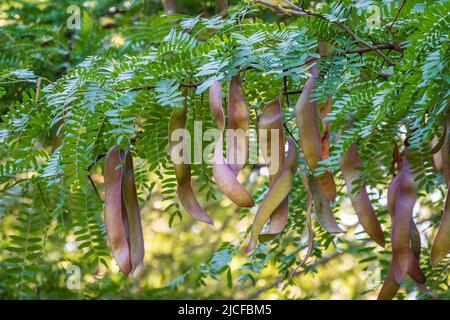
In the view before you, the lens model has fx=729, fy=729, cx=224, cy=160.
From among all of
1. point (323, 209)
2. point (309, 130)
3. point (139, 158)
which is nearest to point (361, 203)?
point (323, 209)

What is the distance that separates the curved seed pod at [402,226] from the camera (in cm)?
117

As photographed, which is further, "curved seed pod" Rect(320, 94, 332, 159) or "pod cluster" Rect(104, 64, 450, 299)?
"curved seed pod" Rect(320, 94, 332, 159)

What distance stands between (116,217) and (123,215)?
0.07ft

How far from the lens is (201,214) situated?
114cm

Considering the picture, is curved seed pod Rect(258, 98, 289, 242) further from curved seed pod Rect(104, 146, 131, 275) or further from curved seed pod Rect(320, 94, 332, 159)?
curved seed pod Rect(104, 146, 131, 275)

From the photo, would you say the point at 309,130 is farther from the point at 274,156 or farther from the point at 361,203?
the point at 361,203

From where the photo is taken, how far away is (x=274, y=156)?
3.60 feet

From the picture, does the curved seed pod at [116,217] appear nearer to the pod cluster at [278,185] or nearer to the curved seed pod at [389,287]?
the pod cluster at [278,185]

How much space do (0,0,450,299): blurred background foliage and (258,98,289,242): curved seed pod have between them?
0.32 feet

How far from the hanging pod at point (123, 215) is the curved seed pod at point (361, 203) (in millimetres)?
349

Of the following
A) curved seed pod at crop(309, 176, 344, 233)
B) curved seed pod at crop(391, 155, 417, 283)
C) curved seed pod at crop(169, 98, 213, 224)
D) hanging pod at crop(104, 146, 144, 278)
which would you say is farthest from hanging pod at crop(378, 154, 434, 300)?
hanging pod at crop(104, 146, 144, 278)

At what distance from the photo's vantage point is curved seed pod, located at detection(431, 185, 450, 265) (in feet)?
3.56

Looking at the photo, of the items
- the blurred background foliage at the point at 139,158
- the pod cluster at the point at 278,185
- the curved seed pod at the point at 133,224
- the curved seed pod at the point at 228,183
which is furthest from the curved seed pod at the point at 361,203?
the curved seed pod at the point at 133,224
